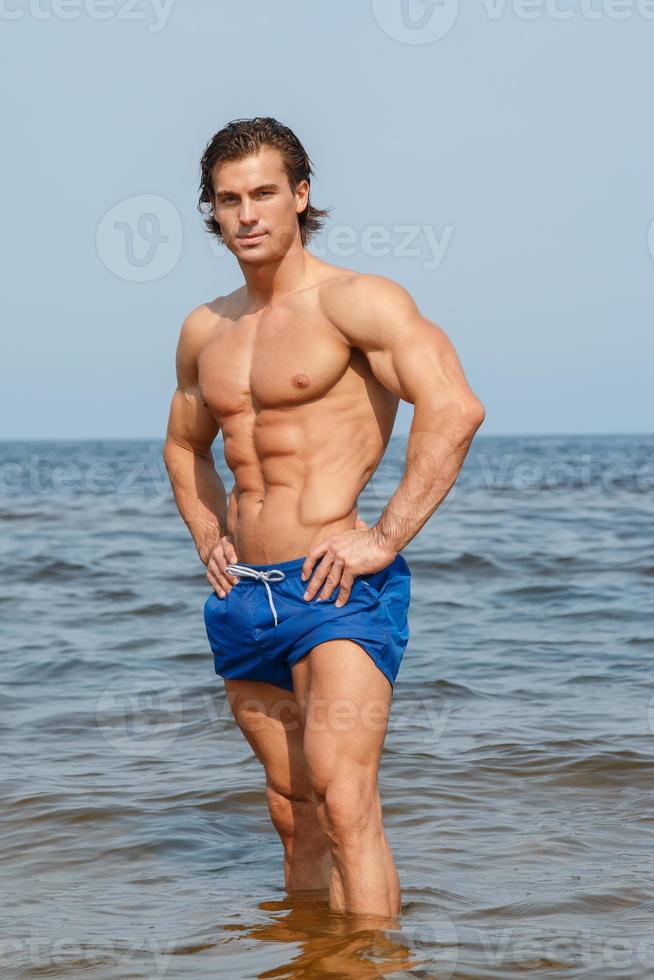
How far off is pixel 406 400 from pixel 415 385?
7 centimetres

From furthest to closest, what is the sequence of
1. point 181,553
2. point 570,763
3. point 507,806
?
point 181,553 → point 570,763 → point 507,806

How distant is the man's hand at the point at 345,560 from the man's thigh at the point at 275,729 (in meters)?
0.48

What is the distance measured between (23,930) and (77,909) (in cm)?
27

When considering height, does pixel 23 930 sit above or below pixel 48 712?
above

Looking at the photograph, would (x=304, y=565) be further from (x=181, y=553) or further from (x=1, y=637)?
(x=181, y=553)

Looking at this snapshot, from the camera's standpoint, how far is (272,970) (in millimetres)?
3727

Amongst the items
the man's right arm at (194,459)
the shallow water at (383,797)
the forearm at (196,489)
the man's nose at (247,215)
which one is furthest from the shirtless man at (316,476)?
the shallow water at (383,797)

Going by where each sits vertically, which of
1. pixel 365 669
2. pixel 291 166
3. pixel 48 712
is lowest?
pixel 48 712

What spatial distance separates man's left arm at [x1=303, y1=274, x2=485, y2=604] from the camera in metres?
3.54

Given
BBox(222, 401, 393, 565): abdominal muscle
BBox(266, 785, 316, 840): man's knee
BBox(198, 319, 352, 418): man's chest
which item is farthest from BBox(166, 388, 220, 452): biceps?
BBox(266, 785, 316, 840): man's knee

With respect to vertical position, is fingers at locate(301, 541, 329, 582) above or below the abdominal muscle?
below

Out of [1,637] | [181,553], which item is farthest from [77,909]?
[181,553]

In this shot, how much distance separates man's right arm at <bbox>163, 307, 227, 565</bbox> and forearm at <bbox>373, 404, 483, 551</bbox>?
855 millimetres

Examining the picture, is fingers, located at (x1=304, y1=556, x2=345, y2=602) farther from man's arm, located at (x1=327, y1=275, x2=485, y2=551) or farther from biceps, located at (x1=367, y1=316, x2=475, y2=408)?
biceps, located at (x1=367, y1=316, x2=475, y2=408)
